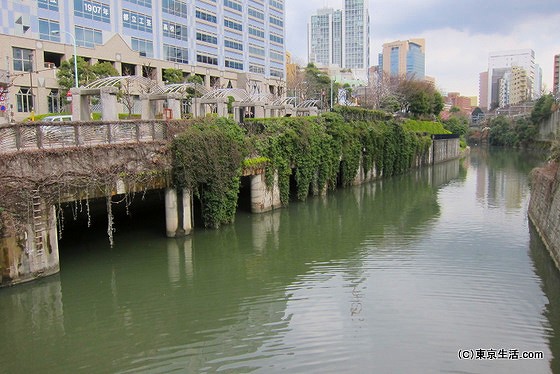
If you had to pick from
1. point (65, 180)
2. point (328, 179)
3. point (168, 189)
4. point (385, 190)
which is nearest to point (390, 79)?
point (385, 190)

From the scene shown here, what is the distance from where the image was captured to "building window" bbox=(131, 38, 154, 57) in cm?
6056

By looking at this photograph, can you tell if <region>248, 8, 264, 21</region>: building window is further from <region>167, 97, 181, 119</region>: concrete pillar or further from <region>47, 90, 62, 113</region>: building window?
<region>167, 97, 181, 119</region>: concrete pillar

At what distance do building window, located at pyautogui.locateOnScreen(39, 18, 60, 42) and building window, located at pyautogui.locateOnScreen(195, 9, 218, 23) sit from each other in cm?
2569

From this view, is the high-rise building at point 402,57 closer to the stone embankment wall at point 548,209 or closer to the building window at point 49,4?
the building window at point 49,4

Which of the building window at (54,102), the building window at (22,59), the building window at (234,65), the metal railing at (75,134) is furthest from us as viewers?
the building window at (234,65)

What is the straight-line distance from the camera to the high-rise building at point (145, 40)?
155 ft

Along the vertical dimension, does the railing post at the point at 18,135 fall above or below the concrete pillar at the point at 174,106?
below

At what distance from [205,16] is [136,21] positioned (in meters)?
15.4

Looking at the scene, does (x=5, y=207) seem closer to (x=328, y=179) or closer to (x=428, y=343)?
(x=428, y=343)

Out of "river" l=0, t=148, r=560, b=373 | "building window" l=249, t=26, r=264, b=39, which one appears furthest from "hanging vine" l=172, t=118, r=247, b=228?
"building window" l=249, t=26, r=264, b=39

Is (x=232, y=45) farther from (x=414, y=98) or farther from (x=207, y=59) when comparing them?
(x=414, y=98)

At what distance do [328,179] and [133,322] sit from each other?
2480 centimetres

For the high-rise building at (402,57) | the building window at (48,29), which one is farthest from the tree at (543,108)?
the high-rise building at (402,57)

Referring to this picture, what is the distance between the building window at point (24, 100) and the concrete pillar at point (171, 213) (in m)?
32.5
